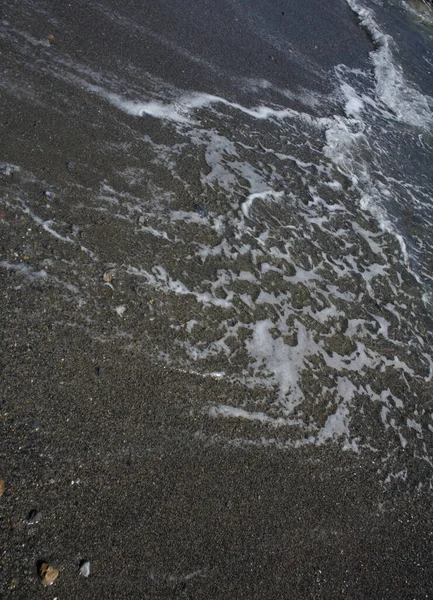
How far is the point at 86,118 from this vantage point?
16.6 feet

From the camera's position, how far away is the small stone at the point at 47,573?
2.62 meters

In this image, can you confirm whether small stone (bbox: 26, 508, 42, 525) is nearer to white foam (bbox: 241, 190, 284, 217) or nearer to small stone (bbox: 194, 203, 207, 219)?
small stone (bbox: 194, 203, 207, 219)

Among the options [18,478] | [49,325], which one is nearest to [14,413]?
[18,478]

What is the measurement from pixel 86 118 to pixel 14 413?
10.4ft

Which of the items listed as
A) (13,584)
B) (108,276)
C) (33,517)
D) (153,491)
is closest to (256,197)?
(108,276)

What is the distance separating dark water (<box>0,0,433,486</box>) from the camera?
3912mm

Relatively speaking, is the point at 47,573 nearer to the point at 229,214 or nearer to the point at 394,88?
the point at 229,214

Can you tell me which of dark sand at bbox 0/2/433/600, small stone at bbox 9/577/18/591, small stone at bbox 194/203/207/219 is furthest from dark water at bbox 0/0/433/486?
small stone at bbox 9/577/18/591

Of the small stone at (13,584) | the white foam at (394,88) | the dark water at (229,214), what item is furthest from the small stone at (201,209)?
the white foam at (394,88)

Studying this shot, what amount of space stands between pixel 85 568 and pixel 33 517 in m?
0.39

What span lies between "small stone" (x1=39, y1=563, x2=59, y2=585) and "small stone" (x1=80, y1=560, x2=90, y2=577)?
13 cm

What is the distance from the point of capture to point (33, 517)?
2.78 m

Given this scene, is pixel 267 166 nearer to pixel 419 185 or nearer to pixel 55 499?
pixel 419 185

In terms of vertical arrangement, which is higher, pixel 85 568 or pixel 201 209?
pixel 201 209
